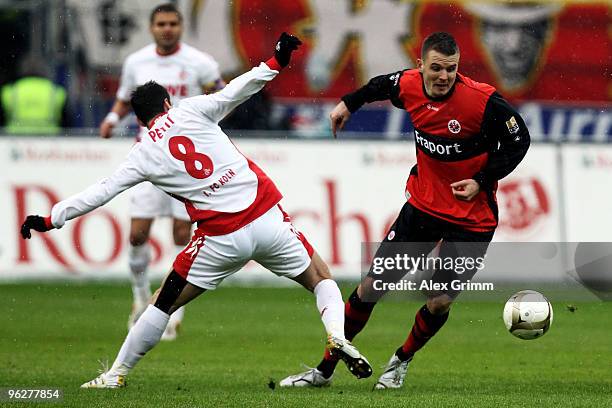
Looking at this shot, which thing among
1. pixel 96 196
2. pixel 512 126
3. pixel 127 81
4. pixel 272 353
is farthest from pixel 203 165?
pixel 127 81

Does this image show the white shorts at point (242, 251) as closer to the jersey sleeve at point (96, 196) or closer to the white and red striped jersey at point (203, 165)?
the white and red striped jersey at point (203, 165)

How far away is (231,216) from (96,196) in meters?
0.80

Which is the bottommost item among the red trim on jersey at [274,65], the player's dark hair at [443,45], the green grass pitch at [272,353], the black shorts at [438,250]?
the green grass pitch at [272,353]

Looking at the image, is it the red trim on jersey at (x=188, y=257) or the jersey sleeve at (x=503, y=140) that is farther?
the jersey sleeve at (x=503, y=140)

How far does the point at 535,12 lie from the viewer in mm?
19656

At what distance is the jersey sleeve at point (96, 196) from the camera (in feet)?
24.2

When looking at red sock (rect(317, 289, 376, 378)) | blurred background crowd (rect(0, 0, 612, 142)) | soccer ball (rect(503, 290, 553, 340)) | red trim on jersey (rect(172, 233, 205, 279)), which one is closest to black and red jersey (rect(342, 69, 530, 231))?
soccer ball (rect(503, 290, 553, 340))

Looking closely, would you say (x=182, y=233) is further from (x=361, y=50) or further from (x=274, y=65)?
(x=361, y=50)

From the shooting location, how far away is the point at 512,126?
773cm

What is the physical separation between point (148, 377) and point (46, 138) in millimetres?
5901

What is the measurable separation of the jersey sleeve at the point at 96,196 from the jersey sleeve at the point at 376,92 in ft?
4.86

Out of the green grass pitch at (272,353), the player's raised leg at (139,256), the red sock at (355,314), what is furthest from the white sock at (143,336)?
the player's raised leg at (139,256)

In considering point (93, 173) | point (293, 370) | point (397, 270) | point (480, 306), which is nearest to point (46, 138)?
point (93, 173)

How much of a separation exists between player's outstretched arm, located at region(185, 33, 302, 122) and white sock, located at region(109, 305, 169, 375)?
1224mm
